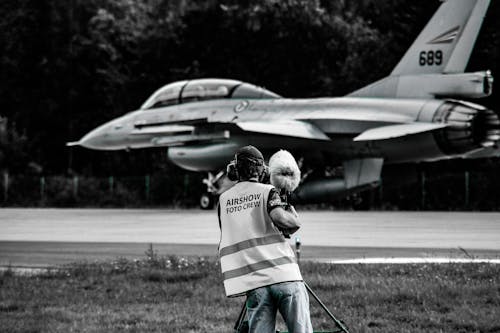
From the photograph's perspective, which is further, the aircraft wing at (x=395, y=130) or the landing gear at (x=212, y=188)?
the landing gear at (x=212, y=188)

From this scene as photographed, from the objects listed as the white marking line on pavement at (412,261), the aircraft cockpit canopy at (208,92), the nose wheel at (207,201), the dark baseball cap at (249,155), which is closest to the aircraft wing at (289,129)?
the aircraft cockpit canopy at (208,92)

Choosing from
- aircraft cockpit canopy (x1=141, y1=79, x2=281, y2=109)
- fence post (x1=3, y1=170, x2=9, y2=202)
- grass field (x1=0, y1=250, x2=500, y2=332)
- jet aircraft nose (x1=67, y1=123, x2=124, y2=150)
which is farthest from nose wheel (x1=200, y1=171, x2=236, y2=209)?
grass field (x1=0, y1=250, x2=500, y2=332)

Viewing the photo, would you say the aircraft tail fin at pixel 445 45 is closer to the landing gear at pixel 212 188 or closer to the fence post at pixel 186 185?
the landing gear at pixel 212 188

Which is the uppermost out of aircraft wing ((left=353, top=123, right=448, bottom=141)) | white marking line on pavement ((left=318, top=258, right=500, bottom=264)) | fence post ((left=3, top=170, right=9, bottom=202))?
white marking line on pavement ((left=318, top=258, right=500, bottom=264))

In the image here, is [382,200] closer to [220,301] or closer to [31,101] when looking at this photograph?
[220,301]

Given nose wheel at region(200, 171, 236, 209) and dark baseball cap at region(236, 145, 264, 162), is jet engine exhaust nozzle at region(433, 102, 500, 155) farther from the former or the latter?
dark baseball cap at region(236, 145, 264, 162)

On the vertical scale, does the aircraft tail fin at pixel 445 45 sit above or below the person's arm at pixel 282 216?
below

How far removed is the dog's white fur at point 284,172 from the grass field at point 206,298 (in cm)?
269

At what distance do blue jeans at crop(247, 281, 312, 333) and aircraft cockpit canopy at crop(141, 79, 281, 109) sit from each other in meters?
Result: 25.1

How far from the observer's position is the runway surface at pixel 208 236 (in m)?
15.4

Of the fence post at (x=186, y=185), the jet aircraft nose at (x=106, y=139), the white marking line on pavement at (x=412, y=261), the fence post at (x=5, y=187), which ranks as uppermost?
the white marking line on pavement at (x=412, y=261)

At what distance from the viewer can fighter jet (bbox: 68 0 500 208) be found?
25.8 metres

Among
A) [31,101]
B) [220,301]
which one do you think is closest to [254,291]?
[220,301]

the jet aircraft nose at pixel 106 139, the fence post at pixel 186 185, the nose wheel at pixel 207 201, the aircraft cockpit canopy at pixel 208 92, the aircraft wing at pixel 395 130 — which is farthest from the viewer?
the fence post at pixel 186 185
